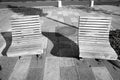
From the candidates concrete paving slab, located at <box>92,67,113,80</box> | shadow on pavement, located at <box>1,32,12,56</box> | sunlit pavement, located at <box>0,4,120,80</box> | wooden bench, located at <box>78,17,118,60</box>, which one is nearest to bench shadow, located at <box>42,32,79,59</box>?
sunlit pavement, located at <box>0,4,120,80</box>

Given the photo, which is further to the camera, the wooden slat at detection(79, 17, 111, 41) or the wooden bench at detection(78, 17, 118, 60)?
the wooden slat at detection(79, 17, 111, 41)

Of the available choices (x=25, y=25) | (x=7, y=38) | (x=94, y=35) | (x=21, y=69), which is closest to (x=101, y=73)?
(x=94, y=35)

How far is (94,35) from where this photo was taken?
424 centimetres

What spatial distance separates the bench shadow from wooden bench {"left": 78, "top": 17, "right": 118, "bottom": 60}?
0.74 metres

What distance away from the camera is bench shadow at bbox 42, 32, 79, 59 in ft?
15.6

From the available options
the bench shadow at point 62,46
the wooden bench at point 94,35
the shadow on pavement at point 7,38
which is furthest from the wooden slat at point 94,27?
the shadow on pavement at point 7,38

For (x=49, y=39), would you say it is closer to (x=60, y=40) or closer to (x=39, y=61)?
(x=60, y=40)

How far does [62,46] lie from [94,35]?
1.59m

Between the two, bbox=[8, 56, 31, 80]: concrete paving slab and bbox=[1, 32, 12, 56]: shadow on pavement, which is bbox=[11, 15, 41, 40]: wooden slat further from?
bbox=[1, 32, 12, 56]: shadow on pavement

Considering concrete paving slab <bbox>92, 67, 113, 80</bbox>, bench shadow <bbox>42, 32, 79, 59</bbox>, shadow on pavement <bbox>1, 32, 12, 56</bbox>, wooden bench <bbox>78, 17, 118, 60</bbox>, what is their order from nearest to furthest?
concrete paving slab <bbox>92, 67, 113, 80</bbox> → wooden bench <bbox>78, 17, 118, 60</bbox> → bench shadow <bbox>42, 32, 79, 59</bbox> → shadow on pavement <bbox>1, 32, 12, 56</bbox>

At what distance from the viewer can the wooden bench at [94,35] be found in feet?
12.7

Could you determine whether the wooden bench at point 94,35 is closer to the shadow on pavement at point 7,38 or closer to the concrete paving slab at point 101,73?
the concrete paving slab at point 101,73

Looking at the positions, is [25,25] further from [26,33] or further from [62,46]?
[62,46]

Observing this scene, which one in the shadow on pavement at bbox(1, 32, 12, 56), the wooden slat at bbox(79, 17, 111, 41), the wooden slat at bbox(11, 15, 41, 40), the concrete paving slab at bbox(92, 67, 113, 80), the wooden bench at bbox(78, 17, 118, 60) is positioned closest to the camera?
the concrete paving slab at bbox(92, 67, 113, 80)
